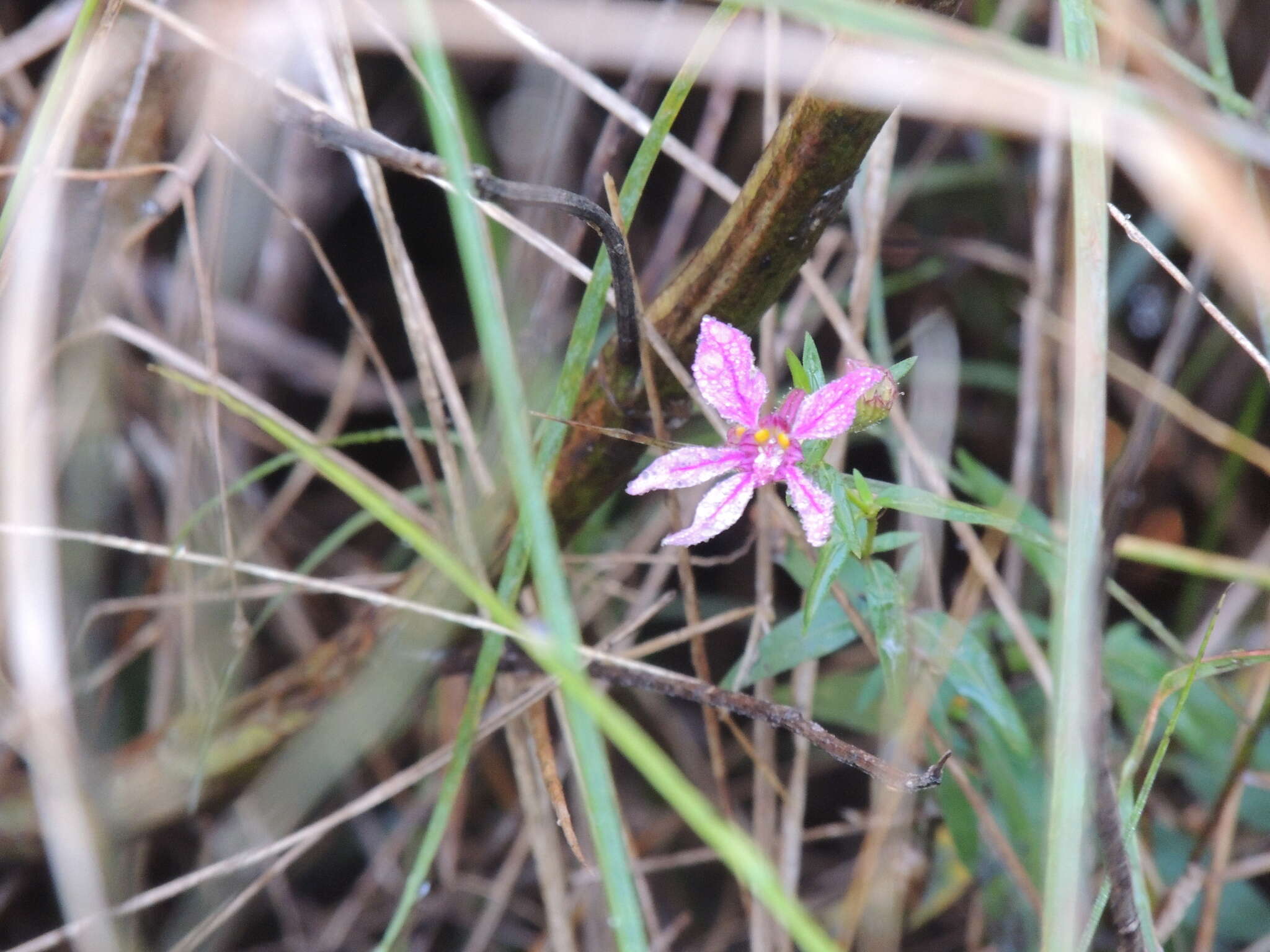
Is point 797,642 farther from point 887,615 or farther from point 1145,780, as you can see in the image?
point 1145,780

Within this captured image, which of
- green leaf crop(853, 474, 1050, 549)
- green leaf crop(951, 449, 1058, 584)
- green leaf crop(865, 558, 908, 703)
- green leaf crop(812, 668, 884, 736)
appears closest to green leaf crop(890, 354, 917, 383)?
green leaf crop(853, 474, 1050, 549)

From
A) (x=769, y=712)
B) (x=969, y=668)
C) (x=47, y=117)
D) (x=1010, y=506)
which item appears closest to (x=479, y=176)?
(x=47, y=117)

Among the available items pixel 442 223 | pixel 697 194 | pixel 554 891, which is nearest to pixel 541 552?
pixel 554 891

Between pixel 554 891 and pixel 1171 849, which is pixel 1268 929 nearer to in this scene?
pixel 1171 849

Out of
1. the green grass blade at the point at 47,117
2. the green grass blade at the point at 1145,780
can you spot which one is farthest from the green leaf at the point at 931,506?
the green grass blade at the point at 47,117

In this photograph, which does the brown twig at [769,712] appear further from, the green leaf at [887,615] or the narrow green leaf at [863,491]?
the narrow green leaf at [863,491]
